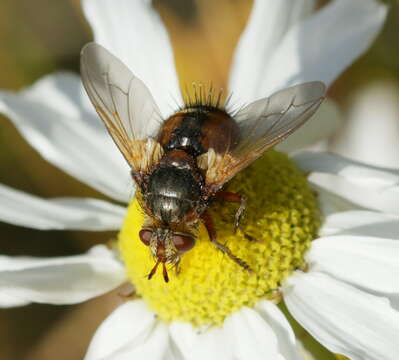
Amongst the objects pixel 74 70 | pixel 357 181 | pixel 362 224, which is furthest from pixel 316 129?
pixel 74 70

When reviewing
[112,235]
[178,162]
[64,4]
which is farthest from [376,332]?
[64,4]

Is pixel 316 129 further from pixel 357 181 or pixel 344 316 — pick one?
pixel 344 316

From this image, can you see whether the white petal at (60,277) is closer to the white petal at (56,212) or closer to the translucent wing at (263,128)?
the white petal at (56,212)

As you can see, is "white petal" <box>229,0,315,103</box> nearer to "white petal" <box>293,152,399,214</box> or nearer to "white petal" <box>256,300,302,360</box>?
"white petal" <box>293,152,399,214</box>

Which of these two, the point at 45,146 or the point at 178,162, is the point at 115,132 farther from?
the point at 45,146

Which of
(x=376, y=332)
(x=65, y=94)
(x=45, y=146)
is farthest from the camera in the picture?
(x=65, y=94)

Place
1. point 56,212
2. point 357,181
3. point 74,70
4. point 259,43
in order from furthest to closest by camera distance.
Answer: point 74,70 < point 259,43 < point 56,212 < point 357,181
